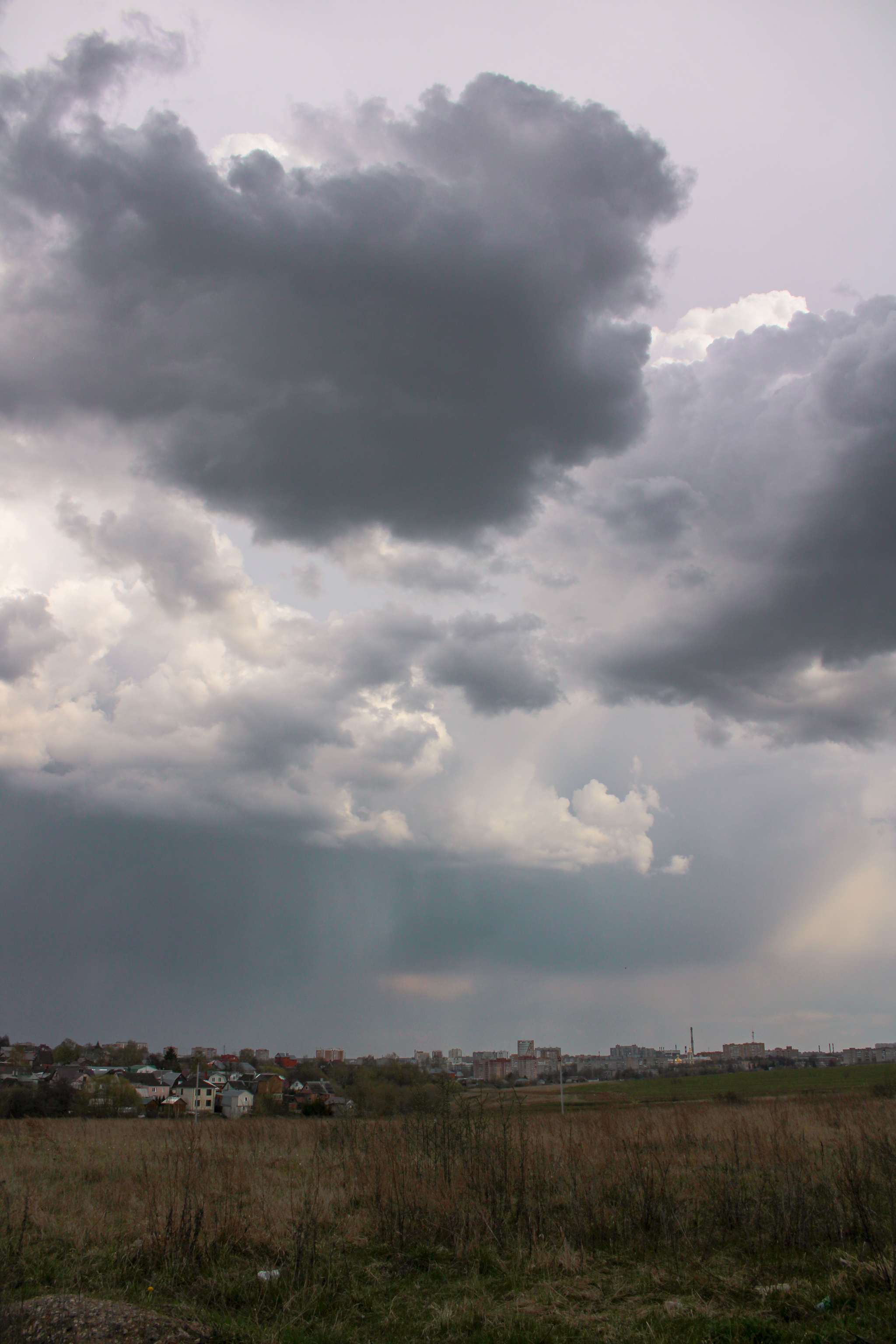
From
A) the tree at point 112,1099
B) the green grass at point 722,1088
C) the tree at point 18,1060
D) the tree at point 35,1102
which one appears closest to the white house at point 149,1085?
the tree at point 18,1060

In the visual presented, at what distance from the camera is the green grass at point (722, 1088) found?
43.2 metres

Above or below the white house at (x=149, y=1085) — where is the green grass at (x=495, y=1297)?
above

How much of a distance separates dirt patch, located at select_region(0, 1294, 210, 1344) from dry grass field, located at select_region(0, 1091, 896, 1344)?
0.32 ft

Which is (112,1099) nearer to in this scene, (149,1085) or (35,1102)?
(35,1102)

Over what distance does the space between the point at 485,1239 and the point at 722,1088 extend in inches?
2940

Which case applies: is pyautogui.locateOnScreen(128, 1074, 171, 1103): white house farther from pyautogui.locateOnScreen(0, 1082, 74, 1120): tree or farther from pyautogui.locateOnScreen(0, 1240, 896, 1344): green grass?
pyautogui.locateOnScreen(0, 1240, 896, 1344): green grass

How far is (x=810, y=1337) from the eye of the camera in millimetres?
6238

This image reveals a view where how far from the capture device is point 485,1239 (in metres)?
9.43

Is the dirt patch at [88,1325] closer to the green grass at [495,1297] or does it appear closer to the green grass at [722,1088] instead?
the green grass at [495,1297]

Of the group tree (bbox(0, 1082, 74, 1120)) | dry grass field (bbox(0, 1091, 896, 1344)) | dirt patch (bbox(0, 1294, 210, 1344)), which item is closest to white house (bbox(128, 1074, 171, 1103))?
tree (bbox(0, 1082, 74, 1120))

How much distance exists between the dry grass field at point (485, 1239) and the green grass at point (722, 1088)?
43.8 feet

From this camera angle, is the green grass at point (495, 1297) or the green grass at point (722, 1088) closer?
the green grass at point (495, 1297)

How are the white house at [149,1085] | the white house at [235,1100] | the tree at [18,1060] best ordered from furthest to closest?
1. the tree at [18,1060]
2. the white house at [149,1085]
3. the white house at [235,1100]

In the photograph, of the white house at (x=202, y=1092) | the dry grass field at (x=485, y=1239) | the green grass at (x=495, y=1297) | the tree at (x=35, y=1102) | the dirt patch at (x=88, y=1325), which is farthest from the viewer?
the white house at (x=202, y=1092)
